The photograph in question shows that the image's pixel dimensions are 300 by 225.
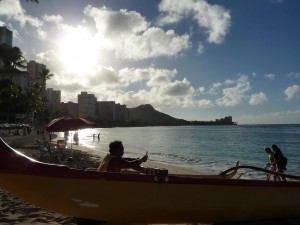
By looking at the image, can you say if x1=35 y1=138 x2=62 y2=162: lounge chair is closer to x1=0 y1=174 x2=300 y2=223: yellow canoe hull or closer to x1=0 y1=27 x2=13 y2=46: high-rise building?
x1=0 y1=174 x2=300 y2=223: yellow canoe hull

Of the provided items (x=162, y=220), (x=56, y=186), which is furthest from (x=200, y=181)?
(x=56, y=186)

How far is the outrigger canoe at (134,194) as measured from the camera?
19.1 ft

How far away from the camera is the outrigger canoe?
5.84 m

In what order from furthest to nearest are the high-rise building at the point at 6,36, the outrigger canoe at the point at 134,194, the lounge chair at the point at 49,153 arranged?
the high-rise building at the point at 6,36 → the lounge chair at the point at 49,153 → the outrigger canoe at the point at 134,194

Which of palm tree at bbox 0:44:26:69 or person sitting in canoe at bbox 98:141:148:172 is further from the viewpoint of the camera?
palm tree at bbox 0:44:26:69

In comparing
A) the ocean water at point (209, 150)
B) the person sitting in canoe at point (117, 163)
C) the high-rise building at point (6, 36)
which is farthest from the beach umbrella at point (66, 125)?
the high-rise building at point (6, 36)

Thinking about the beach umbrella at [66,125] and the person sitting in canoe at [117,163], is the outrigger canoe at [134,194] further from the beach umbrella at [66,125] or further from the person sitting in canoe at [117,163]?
the beach umbrella at [66,125]

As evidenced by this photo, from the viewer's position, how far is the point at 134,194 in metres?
6.15

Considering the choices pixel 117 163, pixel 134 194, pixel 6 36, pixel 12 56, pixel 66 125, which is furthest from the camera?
pixel 6 36

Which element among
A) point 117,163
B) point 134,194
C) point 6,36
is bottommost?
point 134,194

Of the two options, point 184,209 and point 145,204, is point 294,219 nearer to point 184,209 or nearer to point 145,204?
point 184,209

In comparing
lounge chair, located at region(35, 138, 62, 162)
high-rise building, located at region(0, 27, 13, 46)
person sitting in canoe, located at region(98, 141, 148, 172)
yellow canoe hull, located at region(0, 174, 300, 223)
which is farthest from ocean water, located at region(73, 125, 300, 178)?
high-rise building, located at region(0, 27, 13, 46)

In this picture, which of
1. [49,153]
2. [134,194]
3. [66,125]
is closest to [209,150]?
[49,153]

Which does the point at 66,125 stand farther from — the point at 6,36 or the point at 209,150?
the point at 6,36
